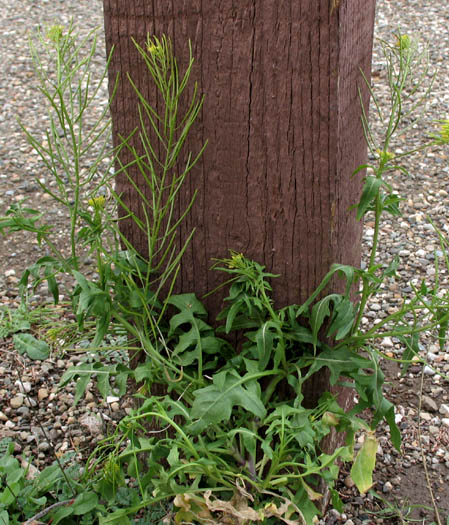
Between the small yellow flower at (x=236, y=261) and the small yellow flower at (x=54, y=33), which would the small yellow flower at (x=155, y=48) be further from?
the small yellow flower at (x=236, y=261)

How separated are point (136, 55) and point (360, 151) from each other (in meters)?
0.67

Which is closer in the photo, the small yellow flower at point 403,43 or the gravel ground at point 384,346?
the small yellow flower at point 403,43

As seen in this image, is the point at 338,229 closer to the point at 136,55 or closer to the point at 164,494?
the point at 136,55

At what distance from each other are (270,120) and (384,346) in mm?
1389

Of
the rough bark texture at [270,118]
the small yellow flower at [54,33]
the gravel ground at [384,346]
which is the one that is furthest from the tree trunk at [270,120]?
the gravel ground at [384,346]

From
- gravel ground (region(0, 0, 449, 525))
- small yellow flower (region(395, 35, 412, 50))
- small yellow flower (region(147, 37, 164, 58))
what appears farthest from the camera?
gravel ground (region(0, 0, 449, 525))

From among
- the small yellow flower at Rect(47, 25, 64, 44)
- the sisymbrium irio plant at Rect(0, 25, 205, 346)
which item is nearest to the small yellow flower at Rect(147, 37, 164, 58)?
the sisymbrium irio plant at Rect(0, 25, 205, 346)

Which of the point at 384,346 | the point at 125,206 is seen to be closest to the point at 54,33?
the point at 125,206

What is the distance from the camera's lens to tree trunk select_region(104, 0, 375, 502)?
1.74 metres

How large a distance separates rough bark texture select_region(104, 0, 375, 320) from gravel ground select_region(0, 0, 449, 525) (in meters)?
0.42

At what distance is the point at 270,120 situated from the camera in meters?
1.83

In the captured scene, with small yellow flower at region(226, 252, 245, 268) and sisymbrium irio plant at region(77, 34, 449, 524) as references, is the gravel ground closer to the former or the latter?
sisymbrium irio plant at region(77, 34, 449, 524)

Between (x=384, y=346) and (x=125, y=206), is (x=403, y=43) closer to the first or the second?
(x=125, y=206)

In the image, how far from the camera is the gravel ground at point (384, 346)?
2.37 m
